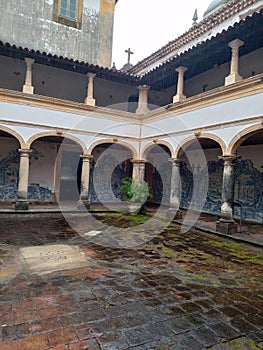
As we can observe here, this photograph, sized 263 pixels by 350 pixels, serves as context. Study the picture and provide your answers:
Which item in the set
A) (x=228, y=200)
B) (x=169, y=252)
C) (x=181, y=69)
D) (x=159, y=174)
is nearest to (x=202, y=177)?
(x=159, y=174)

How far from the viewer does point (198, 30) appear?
43.4 ft

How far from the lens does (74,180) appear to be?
15320 millimetres

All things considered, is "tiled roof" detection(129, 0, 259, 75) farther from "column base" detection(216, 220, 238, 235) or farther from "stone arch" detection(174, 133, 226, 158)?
"column base" detection(216, 220, 238, 235)

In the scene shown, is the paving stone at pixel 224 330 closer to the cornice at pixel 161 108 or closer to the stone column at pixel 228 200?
the stone column at pixel 228 200

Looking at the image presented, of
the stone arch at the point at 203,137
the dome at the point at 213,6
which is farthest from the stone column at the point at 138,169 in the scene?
the dome at the point at 213,6

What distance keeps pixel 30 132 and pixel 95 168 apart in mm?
5079

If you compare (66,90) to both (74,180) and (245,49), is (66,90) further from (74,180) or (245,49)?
(245,49)

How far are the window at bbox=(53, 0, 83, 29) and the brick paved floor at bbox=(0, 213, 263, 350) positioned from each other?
41.4 ft

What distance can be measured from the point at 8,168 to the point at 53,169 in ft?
7.17

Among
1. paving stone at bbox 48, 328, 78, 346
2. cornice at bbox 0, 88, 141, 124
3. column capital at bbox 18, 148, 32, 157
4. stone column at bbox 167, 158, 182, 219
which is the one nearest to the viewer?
paving stone at bbox 48, 328, 78, 346

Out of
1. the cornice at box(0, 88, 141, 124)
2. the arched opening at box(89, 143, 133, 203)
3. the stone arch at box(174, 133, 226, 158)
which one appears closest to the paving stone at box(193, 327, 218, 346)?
the stone arch at box(174, 133, 226, 158)

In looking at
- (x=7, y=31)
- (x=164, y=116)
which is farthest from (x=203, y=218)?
(x=7, y=31)

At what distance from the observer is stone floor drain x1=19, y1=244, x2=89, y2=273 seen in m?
4.92

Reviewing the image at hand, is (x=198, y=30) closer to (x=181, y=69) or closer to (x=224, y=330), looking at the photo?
(x=181, y=69)
